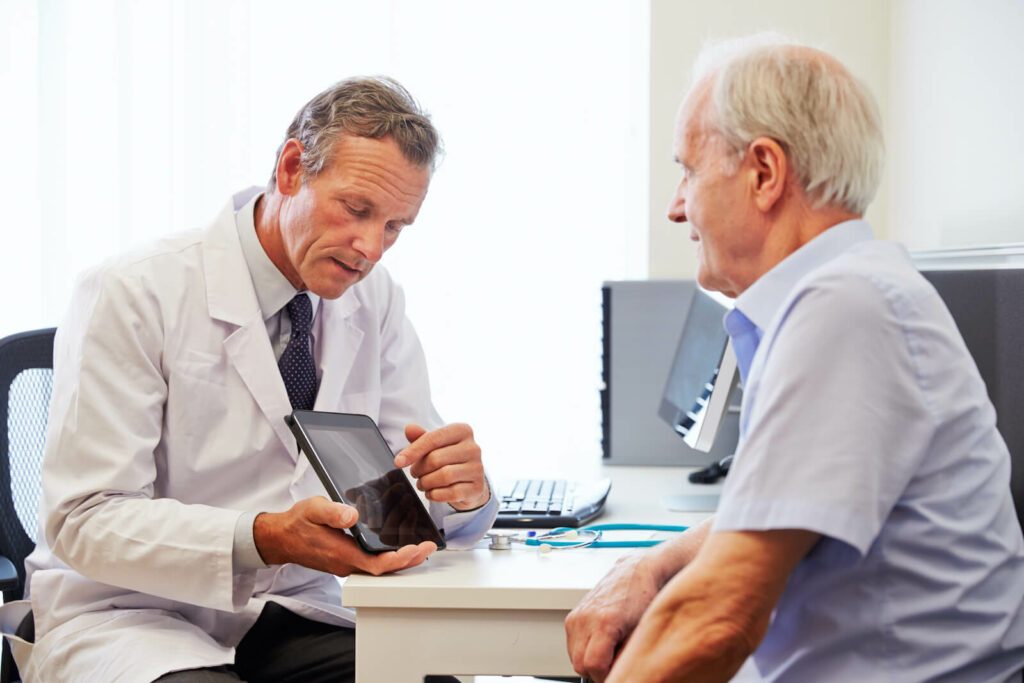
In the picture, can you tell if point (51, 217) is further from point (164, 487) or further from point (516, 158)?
point (164, 487)

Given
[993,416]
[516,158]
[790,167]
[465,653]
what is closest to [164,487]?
[465,653]

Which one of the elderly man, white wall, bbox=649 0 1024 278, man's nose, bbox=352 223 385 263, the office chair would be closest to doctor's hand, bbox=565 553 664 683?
the elderly man

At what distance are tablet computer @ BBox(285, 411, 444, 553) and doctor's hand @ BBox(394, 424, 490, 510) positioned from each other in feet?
0.10

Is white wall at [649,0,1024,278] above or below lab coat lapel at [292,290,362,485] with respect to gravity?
above

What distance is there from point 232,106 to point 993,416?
8.19 ft

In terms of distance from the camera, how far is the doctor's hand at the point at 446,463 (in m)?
1.38

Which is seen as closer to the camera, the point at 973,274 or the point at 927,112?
the point at 973,274

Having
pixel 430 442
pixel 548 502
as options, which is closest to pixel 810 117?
pixel 430 442

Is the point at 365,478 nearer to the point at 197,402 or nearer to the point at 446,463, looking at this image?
the point at 446,463

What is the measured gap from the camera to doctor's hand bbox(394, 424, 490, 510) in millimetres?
1375

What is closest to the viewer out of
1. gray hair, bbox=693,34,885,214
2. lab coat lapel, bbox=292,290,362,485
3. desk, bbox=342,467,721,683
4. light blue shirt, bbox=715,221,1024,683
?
light blue shirt, bbox=715,221,1024,683

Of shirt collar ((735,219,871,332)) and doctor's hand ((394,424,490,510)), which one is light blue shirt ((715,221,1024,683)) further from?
doctor's hand ((394,424,490,510))

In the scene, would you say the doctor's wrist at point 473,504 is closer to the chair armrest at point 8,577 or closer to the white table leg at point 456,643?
the white table leg at point 456,643

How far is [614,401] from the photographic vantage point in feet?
8.42
